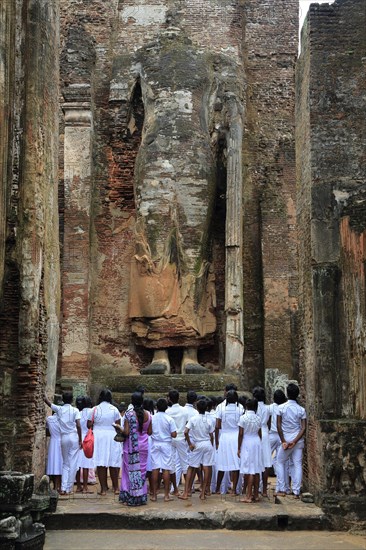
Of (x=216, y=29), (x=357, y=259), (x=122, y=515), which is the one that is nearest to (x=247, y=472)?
(x=122, y=515)

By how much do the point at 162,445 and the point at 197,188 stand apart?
6436mm

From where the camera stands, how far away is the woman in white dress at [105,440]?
9.47 meters

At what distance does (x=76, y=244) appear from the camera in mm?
14688

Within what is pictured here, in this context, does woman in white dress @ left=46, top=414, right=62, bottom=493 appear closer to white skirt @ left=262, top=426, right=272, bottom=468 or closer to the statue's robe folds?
white skirt @ left=262, top=426, right=272, bottom=468

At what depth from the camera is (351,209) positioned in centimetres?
895

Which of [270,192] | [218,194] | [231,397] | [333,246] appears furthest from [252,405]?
[270,192]

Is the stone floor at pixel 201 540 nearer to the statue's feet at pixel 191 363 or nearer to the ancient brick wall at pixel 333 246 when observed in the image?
the ancient brick wall at pixel 333 246

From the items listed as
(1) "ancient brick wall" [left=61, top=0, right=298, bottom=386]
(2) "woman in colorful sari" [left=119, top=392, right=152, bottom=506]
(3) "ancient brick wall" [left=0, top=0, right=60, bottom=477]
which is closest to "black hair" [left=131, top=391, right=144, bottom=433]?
(2) "woman in colorful sari" [left=119, top=392, right=152, bottom=506]

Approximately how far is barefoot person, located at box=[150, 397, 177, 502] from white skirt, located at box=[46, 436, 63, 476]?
3.42 ft

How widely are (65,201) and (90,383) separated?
3.24 metres

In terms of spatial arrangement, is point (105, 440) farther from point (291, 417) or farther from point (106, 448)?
point (291, 417)

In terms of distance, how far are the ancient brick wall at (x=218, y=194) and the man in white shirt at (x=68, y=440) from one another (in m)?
4.91

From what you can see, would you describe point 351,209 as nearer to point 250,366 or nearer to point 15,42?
point 15,42

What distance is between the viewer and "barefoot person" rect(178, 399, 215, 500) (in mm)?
9141
